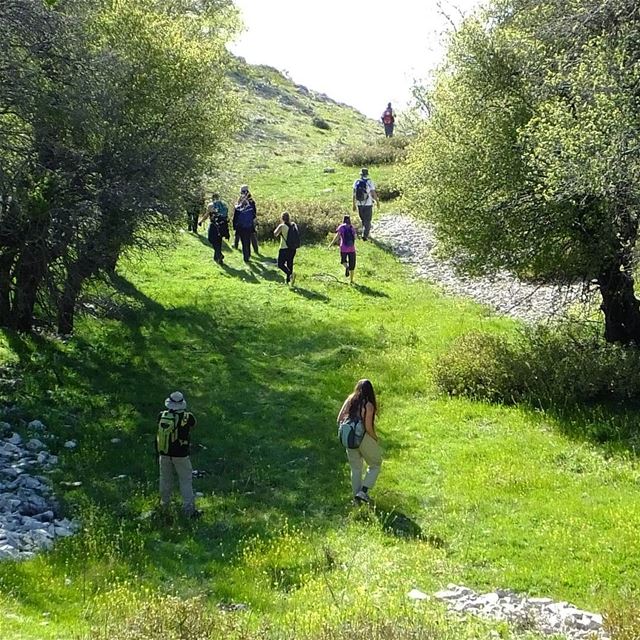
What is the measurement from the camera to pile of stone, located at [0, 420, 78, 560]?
12.6m

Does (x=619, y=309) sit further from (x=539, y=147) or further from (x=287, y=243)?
(x=287, y=243)

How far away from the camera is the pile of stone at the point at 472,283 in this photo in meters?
26.7

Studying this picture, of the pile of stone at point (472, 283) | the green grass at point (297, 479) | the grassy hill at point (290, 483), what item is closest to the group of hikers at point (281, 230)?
the grassy hill at point (290, 483)

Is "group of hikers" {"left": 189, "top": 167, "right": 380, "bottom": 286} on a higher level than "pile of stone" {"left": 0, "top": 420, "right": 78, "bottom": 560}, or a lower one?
higher

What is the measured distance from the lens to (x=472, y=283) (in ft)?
104

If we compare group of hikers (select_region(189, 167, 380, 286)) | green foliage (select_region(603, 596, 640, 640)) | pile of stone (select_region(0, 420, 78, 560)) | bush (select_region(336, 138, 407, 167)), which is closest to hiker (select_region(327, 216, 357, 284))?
group of hikers (select_region(189, 167, 380, 286))

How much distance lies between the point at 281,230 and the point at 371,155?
88.2 ft

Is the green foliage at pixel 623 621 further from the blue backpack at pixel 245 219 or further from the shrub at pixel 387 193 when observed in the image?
the shrub at pixel 387 193

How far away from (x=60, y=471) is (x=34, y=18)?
9.39 m

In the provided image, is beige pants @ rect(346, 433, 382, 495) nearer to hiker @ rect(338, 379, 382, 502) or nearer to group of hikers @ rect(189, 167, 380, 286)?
hiker @ rect(338, 379, 382, 502)

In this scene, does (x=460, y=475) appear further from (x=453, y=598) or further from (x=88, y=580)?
(x=88, y=580)

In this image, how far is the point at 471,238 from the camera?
20.6m

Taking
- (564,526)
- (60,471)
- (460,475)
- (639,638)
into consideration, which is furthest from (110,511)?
(639,638)

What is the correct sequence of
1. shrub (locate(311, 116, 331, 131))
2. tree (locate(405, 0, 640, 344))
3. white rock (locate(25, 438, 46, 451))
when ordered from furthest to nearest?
shrub (locate(311, 116, 331, 131)) → white rock (locate(25, 438, 46, 451)) → tree (locate(405, 0, 640, 344))
